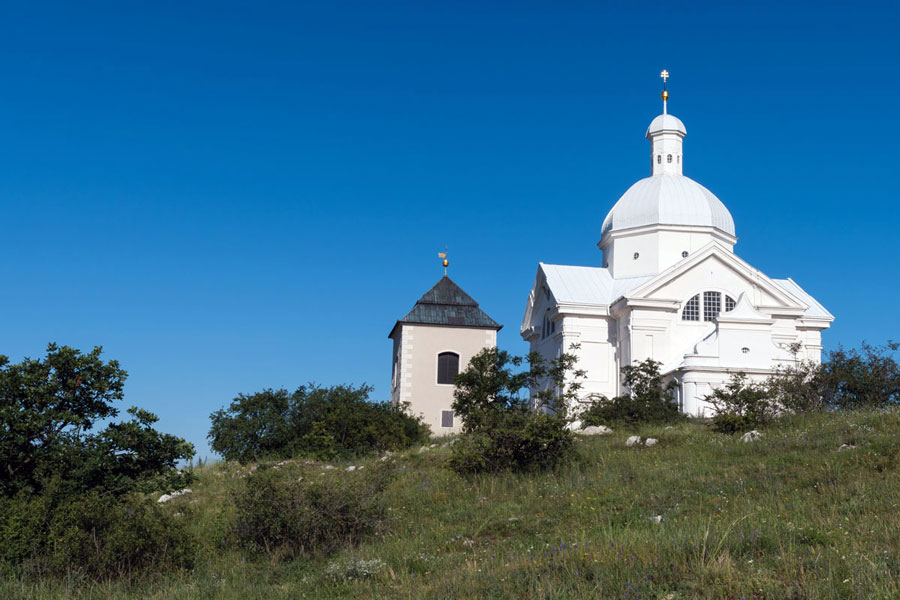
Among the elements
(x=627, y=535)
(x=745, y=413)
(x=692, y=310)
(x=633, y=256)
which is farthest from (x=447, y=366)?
(x=627, y=535)

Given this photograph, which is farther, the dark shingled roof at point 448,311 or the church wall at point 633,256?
the church wall at point 633,256

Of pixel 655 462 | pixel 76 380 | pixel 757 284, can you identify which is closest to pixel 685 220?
pixel 757 284

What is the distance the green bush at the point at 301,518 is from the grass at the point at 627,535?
33cm

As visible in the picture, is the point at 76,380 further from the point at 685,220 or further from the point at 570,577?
the point at 685,220

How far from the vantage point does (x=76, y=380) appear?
11352 mm

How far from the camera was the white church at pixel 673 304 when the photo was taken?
1211 inches

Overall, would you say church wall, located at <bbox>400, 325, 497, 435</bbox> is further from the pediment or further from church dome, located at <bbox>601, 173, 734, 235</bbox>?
church dome, located at <bbox>601, 173, 734, 235</bbox>

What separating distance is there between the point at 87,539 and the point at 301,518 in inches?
96.5

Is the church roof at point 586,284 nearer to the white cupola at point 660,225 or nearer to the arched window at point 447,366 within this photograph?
the white cupola at point 660,225

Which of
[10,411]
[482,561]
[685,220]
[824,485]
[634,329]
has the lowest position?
[482,561]

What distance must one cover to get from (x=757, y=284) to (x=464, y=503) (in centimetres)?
2558

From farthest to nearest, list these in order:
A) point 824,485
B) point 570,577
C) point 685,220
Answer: point 685,220, point 824,485, point 570,577

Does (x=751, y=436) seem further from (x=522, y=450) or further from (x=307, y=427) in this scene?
(x=307, y=427)

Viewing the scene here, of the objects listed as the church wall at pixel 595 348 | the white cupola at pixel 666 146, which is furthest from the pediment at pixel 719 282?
the white cupola at pixel 666 146
